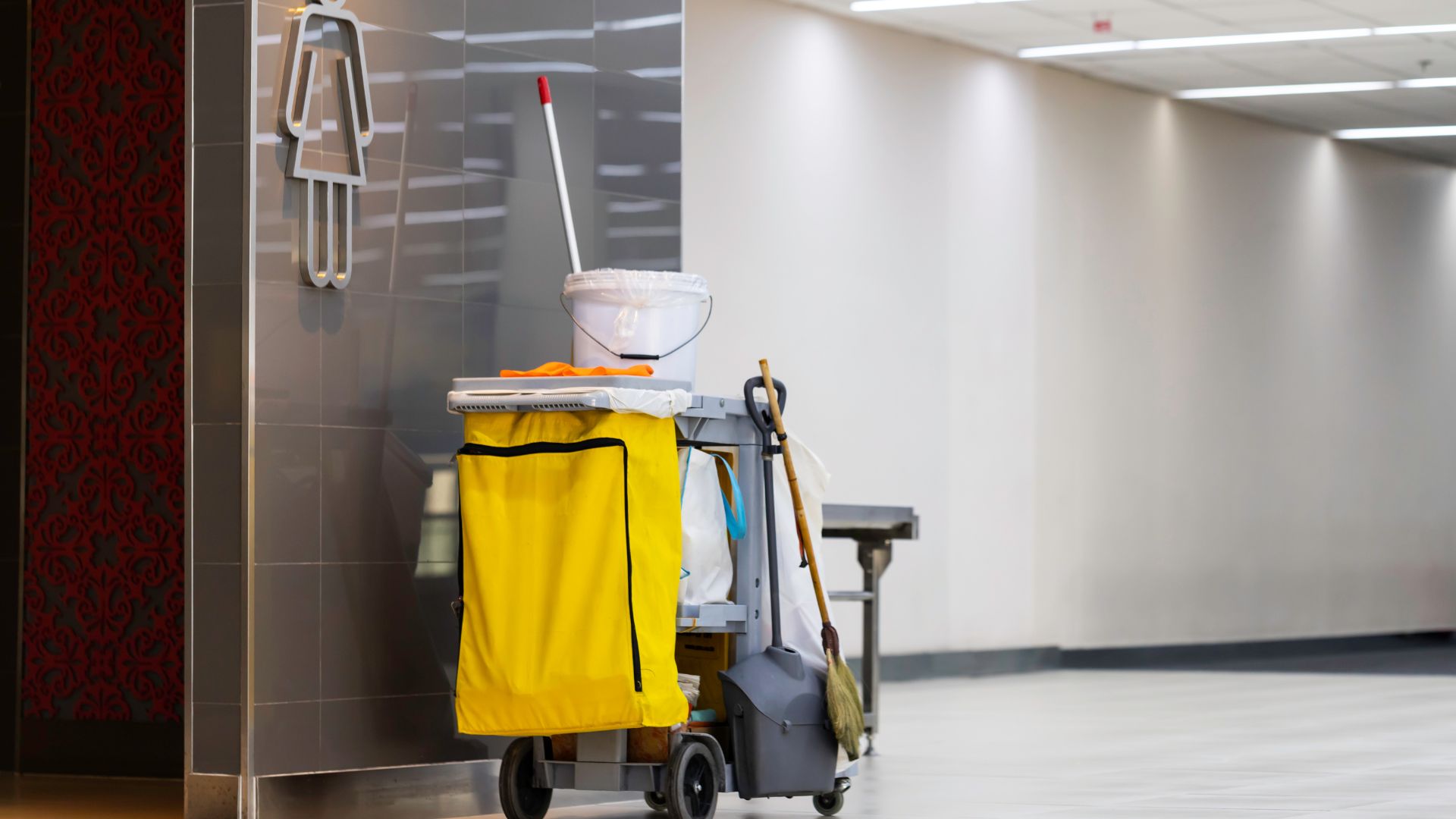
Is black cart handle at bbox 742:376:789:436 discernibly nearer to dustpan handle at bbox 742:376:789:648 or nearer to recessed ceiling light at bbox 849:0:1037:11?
dustpan handle at bbox 742:376:789:648

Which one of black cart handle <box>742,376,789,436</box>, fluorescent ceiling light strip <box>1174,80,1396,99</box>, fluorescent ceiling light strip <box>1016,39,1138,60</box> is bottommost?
black cart handle <box>742,376,789,436</box>

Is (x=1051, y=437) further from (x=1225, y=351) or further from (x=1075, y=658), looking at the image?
(x=1225, y=351)

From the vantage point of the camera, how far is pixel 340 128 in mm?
5156

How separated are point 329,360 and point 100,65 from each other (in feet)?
5.91

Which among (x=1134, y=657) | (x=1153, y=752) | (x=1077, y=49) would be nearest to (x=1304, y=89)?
(x=1077, y=49)

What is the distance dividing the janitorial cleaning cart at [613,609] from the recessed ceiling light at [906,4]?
546cm

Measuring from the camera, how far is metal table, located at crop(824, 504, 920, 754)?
7109mm

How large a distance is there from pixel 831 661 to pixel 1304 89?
8.42m

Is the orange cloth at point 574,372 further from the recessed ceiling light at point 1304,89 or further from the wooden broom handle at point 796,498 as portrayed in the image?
the recessed ceiling light at point 1304,89

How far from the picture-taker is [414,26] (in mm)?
5359

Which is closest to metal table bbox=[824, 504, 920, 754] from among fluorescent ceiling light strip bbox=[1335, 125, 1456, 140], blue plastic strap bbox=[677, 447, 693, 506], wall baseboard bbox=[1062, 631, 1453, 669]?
blue plastic strap bbox=[677, 447, 693, 506]

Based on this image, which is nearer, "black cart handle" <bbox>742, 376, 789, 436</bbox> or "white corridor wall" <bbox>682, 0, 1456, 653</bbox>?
"black cart handle" <bbox>742, 376, 789, 436</bbox>

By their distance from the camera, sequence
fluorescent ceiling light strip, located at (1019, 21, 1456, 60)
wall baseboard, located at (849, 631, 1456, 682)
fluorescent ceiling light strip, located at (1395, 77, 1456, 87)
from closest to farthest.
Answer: fluorescent ceiling light strip, located at (1019, 21, 1456, 60) → wall baseboard, located at (849, 631, 1456, 682) → fluorescent ceiling light strip, located at (1395, 77, 1456, 87)

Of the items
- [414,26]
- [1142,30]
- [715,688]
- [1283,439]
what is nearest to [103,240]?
[414,26]
